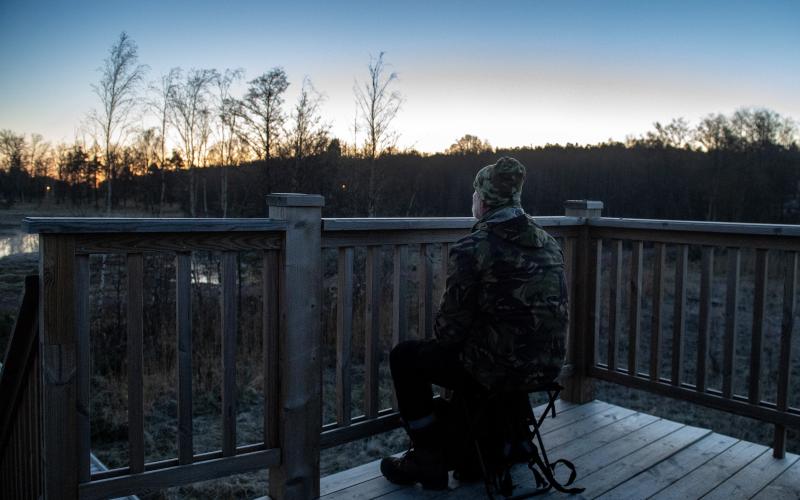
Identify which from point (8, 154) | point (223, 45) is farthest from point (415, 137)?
point (8, 154)

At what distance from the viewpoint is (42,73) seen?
18.4m

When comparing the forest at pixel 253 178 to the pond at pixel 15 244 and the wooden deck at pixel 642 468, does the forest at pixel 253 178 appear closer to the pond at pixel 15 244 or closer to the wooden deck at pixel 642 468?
the pond at pixel 15 244

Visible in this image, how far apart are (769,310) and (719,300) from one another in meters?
1.09

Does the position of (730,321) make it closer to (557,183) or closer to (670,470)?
(670,470)

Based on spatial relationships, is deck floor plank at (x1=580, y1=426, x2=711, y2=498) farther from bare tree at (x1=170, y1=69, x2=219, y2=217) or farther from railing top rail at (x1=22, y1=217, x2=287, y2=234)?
bare tree at (x1=170, y1=69, x2=219, y2=217)

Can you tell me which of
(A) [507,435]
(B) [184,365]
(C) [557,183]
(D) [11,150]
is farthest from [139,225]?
(C) [557,183]

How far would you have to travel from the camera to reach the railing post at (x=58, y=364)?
1.77 metres

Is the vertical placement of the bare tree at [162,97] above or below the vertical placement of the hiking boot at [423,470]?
above

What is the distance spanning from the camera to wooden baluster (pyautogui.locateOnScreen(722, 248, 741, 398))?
9.78 feet

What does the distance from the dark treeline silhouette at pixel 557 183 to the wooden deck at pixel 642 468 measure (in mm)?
13230

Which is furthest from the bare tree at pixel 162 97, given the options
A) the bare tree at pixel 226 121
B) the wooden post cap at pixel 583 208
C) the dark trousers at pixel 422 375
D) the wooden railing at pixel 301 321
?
the dark trousers at pixel 422 375

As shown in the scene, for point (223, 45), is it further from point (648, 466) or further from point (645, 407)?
point (648, 466)

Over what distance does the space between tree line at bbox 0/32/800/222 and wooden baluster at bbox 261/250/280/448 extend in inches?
463

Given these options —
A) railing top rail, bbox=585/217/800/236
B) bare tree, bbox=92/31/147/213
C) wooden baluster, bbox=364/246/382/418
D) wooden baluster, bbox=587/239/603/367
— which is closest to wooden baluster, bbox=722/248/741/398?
railing top rail, bbox=585/217/800/236
